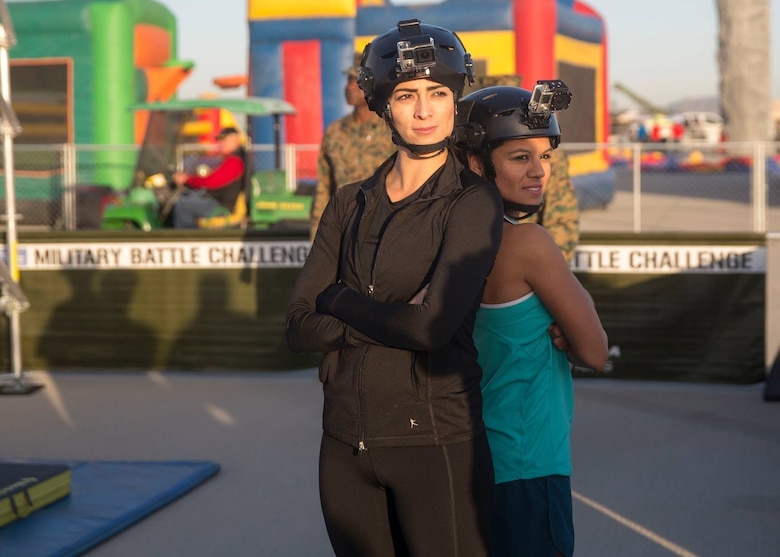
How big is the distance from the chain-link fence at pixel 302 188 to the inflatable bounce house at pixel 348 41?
87 centimetres

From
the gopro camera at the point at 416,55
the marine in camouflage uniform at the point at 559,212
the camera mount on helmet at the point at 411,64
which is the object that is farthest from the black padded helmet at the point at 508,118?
the marine in camouflage uniform at the point at 559,212

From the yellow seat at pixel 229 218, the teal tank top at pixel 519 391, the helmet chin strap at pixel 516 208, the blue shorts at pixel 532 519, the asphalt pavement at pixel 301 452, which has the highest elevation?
the helmet chin strap at pixel 516 208

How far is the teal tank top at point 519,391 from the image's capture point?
2883 mm

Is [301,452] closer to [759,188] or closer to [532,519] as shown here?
[532,519]

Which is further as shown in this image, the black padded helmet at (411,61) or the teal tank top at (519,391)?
the teal tank top at (519,391)

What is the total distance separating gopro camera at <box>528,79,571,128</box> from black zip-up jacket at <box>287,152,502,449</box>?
31 cm

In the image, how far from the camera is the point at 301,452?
6.72 metres

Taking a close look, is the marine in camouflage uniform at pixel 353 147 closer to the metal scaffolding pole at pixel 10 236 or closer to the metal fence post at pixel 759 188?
the metal scaffolding pole at pixel 10 236

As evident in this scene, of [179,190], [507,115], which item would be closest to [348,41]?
[179,190]

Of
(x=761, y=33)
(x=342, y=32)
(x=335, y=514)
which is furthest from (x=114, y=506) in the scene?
(x=761, y=33)

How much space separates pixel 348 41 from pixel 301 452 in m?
14.2

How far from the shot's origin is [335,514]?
273 centimetres

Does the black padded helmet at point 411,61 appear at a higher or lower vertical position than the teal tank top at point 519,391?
higher

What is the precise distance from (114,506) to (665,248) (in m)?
4.56
